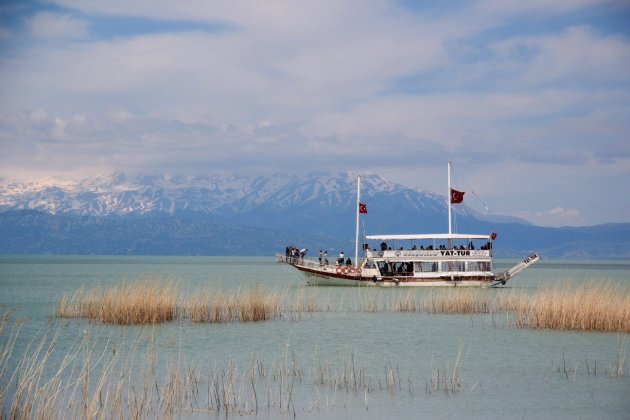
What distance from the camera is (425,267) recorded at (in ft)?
212

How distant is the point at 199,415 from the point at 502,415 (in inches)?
278

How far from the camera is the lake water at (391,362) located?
1962cm

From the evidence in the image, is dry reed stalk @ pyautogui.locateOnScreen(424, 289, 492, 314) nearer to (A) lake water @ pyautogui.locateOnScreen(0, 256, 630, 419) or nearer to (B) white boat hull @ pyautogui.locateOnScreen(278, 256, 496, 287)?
(A) lake water @ pyautogui.locateOnScreen(0, 256, 630, 419)

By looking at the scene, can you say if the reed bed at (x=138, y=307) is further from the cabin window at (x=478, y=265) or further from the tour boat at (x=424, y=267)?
the cabin window at (x=478, y=265)

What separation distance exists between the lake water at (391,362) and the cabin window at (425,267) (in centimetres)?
2392

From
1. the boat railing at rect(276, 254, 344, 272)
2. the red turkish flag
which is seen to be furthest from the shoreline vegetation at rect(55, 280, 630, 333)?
the boat railing at rect(276, 254, 344, 272)

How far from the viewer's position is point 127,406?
1905cm

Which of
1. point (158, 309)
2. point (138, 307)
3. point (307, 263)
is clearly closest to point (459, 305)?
point (158, 309)

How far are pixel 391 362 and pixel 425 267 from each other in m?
39.0

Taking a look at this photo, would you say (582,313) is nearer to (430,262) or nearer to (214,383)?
(214,383)

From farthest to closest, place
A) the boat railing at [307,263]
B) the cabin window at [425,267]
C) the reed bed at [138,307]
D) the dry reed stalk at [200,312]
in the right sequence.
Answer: the boat railing at [307,263] → the cabin window at [425,267] → the dry reed stalk at [200,312] → the reed bed at [138,307]

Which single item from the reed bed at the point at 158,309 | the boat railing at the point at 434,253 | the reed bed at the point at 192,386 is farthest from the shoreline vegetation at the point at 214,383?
the boat railing at the point at 434,253

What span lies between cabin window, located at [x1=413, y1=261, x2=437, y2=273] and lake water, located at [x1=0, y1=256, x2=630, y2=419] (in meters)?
23.9

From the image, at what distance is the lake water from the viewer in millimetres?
19625
